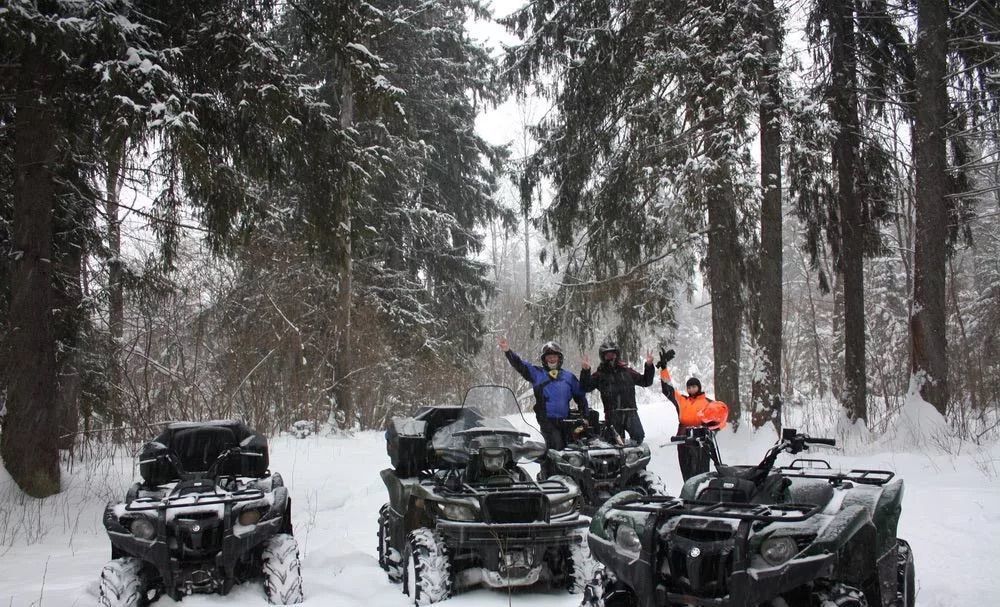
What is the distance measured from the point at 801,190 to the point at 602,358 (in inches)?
220

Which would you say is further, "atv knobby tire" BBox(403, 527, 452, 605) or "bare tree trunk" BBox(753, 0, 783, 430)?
"bare tree trunk" BBox(753, 0, 783, 430)

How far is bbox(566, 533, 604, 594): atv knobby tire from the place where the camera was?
5.41m

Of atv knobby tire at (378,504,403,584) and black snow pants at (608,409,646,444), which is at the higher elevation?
black snow pants at (608,409,646,444)

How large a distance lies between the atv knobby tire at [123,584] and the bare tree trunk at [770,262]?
31.5ft

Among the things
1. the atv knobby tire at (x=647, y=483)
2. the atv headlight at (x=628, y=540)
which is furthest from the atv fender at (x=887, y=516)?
the atv knobby tire at (x=647, y=483)

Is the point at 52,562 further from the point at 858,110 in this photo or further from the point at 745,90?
the point at 858,110

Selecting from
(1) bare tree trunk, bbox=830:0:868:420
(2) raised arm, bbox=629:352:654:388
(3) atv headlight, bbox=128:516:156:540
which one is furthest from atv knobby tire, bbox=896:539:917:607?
(1) bare tree trunk, bbox=830:0:868:420

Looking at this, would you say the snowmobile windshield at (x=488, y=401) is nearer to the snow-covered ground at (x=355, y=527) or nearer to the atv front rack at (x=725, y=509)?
the snow-covered ground at (x=355, y=527)

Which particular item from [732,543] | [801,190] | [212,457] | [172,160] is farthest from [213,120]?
[801,190]

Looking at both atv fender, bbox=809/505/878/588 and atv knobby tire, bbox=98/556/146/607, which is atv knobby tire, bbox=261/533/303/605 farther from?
atv fender, bbox=809/505/878/588

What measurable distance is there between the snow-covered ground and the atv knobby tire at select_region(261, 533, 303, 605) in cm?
11

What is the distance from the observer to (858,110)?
41.7ft

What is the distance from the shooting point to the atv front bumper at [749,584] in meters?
3.31

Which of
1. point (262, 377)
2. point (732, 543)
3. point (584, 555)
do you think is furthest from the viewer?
point (262, 377)
